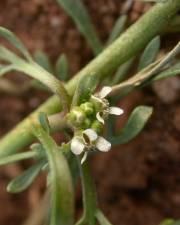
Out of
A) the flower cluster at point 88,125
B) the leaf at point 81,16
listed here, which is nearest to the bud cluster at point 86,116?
the flower cluster at point 88,125

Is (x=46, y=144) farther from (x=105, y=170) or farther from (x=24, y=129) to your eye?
(x=105, y=170)

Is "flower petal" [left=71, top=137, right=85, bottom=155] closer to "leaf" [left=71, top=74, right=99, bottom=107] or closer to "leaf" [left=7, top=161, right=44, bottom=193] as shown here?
Result: "leaf" [left=71, top=74, right=99, bottom=107]

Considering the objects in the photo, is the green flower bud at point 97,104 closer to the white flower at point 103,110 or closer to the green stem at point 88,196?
the white flower at point 103,110

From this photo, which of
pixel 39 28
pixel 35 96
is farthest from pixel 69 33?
pixel 35 96

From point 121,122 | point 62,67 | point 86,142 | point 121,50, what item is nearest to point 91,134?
point 86,142

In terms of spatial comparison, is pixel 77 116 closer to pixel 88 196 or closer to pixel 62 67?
pixel 88 196

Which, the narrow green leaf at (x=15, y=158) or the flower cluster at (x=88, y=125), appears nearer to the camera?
the flower cluster at (x=88, y=125)
